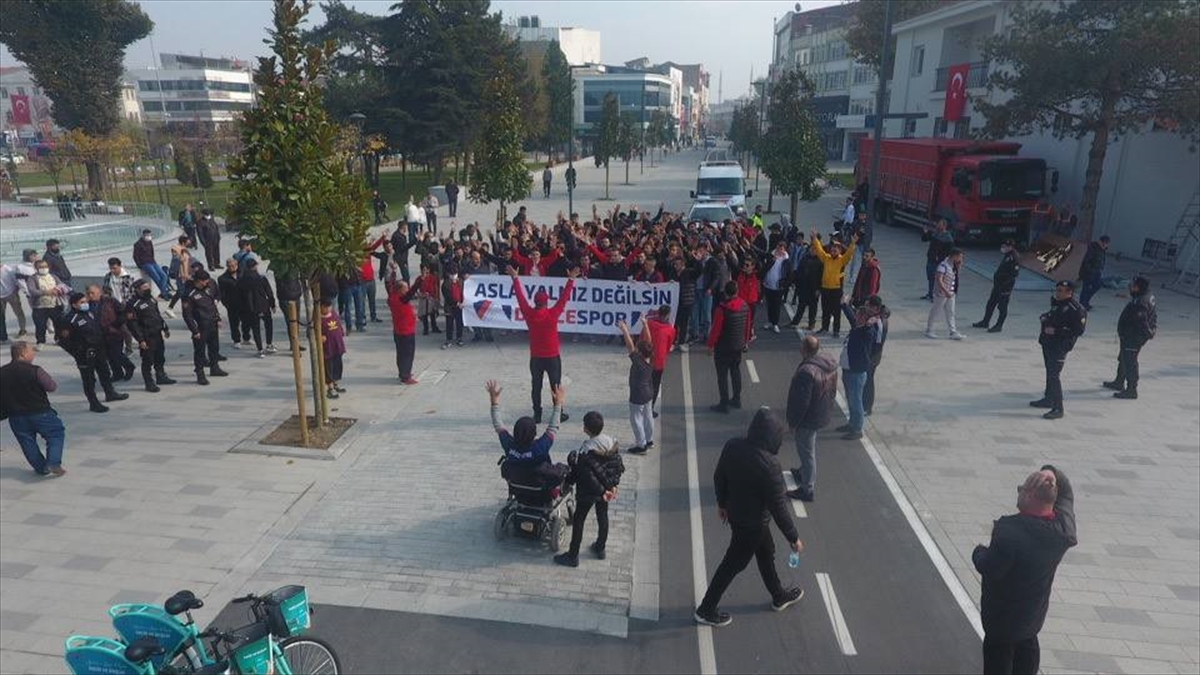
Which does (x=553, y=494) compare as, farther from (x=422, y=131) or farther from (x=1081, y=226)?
(x=422, y=131)

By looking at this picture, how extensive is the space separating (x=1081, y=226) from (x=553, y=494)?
75.2 ft

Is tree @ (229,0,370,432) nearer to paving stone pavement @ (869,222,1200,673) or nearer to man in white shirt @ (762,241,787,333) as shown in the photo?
paving stone pavement @ (869,222,1200,673)

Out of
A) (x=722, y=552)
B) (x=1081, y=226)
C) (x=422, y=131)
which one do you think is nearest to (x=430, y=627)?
(x=722, y=552)

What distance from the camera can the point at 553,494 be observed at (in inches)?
282

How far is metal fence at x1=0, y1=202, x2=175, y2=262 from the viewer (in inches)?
1028

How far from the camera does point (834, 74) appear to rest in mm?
79500

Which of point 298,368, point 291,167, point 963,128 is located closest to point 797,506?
point 298,368

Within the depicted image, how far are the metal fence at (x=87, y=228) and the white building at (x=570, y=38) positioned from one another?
4002 inches

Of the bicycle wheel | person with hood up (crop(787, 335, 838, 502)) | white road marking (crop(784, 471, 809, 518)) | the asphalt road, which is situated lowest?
the asphalt road

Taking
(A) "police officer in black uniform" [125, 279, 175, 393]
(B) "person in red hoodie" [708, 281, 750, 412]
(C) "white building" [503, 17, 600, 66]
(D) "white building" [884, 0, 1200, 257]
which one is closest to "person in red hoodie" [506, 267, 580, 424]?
(B) "person in red hoodie" [708, 281, 750, 412]

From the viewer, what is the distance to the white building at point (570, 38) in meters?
138

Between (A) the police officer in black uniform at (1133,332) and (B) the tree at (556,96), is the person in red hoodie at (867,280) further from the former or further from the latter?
(B) the tree at (556,96)

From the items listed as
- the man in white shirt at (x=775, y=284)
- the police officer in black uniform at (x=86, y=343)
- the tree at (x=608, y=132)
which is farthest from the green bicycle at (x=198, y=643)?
the tree at (x=608, y=132)

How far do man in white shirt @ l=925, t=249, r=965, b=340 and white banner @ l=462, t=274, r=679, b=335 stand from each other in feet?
17.0
